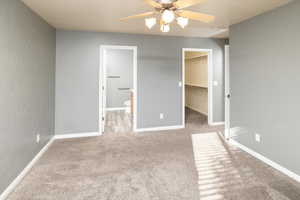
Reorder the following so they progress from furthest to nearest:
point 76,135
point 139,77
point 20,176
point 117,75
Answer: point 117,75, point 139,77, point 76,135, point 20,176

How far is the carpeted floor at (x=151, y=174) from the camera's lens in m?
2.16

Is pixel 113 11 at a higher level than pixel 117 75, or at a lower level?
higher

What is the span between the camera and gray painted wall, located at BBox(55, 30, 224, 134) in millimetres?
4254

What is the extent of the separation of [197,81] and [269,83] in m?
3.96

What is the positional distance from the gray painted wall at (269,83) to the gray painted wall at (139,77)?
5.13ft

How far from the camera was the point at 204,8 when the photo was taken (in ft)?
9.40

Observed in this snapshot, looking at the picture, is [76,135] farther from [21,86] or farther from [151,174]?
[151,174]

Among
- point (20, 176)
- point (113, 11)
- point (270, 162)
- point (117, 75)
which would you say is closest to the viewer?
point (20, 176)

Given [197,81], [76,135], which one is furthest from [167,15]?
[197,81]

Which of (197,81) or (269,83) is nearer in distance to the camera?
(269,83)

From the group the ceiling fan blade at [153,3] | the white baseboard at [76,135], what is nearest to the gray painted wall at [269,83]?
the ceiling fan blade at [153,3]

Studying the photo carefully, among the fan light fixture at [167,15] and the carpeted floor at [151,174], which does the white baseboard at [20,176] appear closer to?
the carpeted floor at [151,174]

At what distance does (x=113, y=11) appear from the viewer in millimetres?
3004

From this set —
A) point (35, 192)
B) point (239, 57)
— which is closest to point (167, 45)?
point (239, 57)
